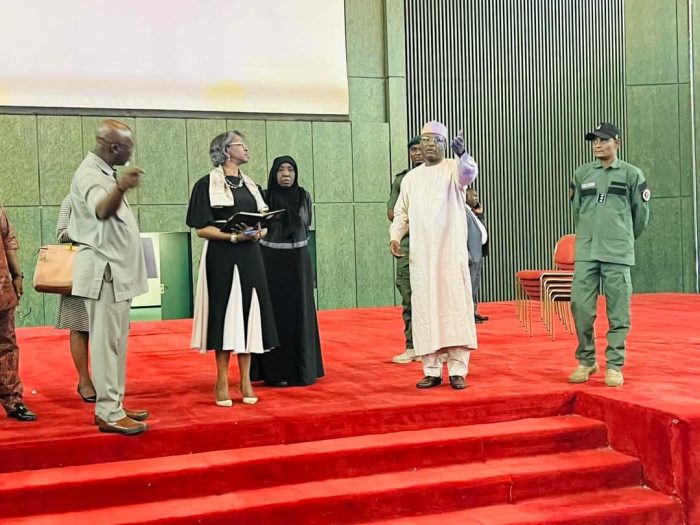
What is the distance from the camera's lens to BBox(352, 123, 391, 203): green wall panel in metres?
11.1

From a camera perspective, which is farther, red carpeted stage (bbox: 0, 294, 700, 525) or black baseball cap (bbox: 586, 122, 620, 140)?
black baseball cap (bbox: 586, 122, 620, 140)

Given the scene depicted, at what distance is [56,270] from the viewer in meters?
4.76

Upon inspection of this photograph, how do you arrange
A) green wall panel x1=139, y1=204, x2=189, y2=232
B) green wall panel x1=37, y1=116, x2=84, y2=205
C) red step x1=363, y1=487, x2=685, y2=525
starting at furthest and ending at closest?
green wall panel x1=139, y1=204, x2=189, y2=232 → green wall panel x1=37, y1=116, x2=84, y2=205 → red step x1=363, y1=487, x2=685, y2=525

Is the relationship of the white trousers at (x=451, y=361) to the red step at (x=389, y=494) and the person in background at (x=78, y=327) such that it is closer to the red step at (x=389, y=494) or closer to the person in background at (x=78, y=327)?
the red step at (x=389, y=494)

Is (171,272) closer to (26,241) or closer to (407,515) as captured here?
(26,241)

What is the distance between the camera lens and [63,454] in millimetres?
3809

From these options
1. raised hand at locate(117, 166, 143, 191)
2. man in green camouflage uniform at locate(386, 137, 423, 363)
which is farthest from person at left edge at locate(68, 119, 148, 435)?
man in green camouflage uniform at locate(386, 137, 423, 363)

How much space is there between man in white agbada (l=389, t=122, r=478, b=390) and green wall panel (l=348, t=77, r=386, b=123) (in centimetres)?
617

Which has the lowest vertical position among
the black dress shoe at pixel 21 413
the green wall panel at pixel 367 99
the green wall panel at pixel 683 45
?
the black dress shoe at pixel 21 413

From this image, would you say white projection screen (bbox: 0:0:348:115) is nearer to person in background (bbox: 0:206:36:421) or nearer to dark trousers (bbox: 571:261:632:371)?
person in background (bbox: 0:206:36:421)

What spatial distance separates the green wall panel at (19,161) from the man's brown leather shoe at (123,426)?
6.55 meters

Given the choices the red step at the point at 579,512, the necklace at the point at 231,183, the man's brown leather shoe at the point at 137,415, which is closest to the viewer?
the red step at the point at 579,512

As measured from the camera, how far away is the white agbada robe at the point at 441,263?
4.95 meters

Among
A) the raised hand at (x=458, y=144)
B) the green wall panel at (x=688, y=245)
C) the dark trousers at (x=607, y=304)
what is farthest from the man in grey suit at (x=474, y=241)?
the green wall panel at (x=688, y=245)
